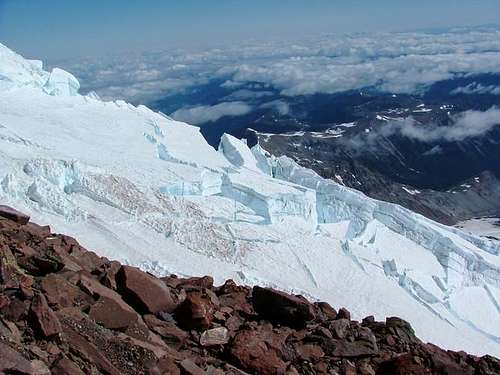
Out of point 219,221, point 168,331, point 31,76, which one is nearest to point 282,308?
point 168,331

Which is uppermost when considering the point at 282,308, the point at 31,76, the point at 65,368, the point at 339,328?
the point at 31,76

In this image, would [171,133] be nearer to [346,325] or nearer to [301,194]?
[301,194]

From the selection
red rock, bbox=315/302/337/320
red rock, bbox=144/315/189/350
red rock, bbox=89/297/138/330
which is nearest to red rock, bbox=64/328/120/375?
red rock, bbox=89/297/138/330

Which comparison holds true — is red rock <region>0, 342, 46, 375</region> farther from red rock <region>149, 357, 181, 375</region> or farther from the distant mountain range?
Result: the distant mountain range

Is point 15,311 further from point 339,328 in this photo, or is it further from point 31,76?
point 31,76

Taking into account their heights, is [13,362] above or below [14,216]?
above
